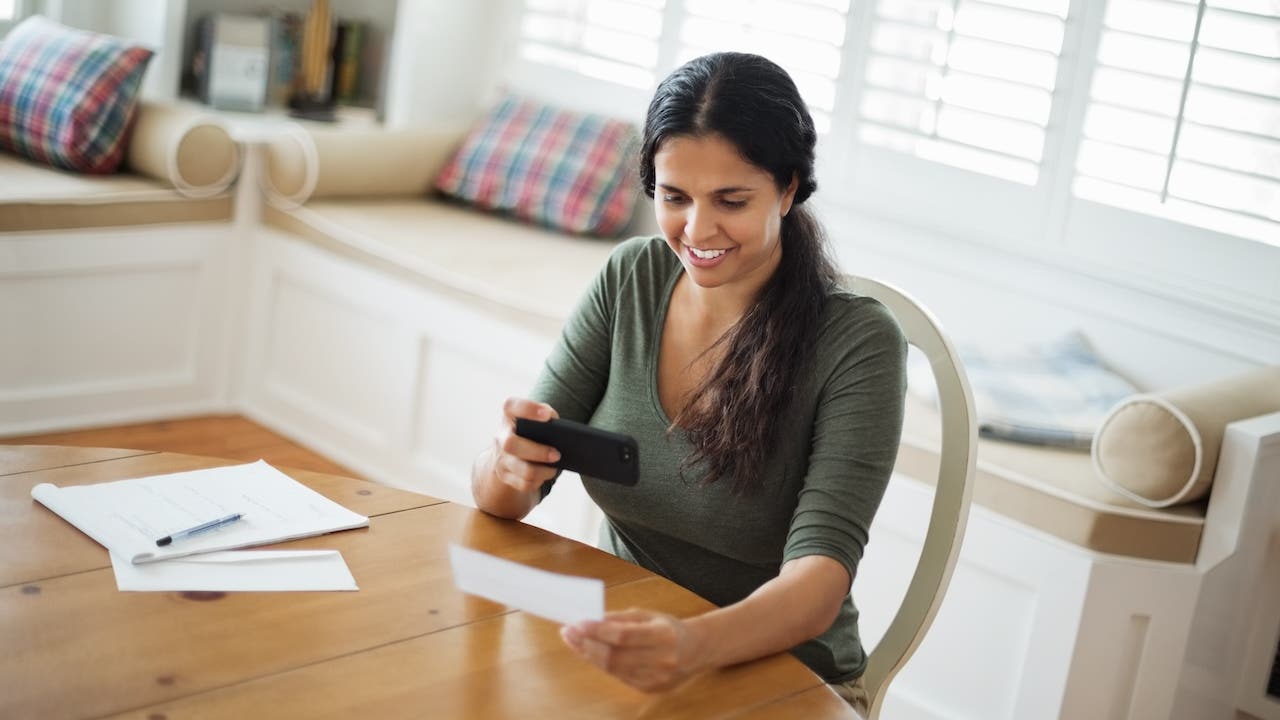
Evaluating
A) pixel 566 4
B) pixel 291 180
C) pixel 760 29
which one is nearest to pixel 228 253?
pixel 291 180

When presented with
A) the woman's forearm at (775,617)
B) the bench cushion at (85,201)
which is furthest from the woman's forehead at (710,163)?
the bench cushion at (85,201)

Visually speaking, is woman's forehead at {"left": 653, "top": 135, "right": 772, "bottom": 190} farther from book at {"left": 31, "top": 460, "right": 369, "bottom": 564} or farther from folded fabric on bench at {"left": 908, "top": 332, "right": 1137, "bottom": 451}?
folded fabric on bench at {"left": 908, "top": 332, "right": 1137, "bottom": 451}

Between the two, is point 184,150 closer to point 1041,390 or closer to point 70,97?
point 70,97

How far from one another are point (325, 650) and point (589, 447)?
35 centimetres

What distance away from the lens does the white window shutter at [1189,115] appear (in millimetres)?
2465

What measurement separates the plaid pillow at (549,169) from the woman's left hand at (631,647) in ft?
8.21

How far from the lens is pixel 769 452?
1.50 m

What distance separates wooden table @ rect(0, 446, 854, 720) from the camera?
1.07 metres

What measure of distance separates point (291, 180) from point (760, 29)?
127 cm

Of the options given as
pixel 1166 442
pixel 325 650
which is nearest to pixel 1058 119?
pixel 1166 442

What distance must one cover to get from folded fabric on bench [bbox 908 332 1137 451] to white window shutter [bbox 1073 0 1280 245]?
0.33 meters

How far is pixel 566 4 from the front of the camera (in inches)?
152

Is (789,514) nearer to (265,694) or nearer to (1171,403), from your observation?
(265,694)

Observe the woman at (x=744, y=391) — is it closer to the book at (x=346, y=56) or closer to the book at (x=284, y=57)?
the book at (x=284, y=57)
